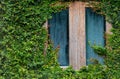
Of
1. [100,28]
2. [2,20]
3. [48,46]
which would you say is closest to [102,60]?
[100,28]

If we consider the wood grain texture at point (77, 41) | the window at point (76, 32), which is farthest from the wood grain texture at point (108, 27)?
the wood grain texture at point (77, 41)

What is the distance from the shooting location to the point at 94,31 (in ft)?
21.4

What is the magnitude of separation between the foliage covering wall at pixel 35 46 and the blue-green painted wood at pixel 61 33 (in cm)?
19

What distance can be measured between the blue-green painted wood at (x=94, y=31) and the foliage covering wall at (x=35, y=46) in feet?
0.63

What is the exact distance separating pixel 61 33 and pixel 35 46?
564 millimetres

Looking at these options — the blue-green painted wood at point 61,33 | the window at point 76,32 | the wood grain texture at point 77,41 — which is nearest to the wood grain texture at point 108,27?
the window at point 76,32

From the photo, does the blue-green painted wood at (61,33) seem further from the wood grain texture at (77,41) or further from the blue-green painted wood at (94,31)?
the blue-green painted wood at (94,31)

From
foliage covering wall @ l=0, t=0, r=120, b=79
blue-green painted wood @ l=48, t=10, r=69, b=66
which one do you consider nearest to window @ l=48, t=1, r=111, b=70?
blue-green painted wood @ l=48, t=10, r=69, b=66

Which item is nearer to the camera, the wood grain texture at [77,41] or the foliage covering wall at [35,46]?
the foliage covering wall at [35,46]

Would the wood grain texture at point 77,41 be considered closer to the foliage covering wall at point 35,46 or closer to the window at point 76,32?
the window at point 76,32

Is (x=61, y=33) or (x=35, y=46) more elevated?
(x=61, y=33)

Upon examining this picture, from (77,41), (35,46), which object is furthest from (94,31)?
(35,46)

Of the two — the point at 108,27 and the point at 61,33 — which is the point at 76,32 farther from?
the point at 108,27

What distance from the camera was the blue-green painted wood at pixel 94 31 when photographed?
649 cm
